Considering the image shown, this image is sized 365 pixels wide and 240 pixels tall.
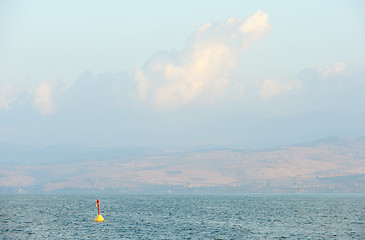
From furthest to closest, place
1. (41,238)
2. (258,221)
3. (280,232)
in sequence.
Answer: (258,221), (280,232), (41,238)

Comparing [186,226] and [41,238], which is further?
[186,226]

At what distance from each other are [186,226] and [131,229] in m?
13.8

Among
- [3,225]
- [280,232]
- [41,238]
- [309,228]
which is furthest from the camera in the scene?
[3,225]

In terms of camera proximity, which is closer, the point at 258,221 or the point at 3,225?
the point at 3,225

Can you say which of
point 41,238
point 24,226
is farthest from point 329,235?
point 24,226

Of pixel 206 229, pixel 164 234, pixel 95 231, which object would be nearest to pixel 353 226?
pixel 206 229

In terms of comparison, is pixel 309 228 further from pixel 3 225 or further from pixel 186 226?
pixel 3 225

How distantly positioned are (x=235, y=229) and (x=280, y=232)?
10.4m

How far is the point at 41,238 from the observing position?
329 ft

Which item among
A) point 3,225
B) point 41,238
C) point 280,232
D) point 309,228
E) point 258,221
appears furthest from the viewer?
point 258,221

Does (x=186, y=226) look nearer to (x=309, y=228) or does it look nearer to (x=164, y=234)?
(x=164, y=234)

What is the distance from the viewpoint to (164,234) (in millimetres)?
105812

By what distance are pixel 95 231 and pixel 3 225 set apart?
98.4 ft

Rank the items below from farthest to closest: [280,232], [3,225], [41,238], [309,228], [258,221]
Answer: [258,221]
[3,225]
[309,228]
[280,232]
[41,238]
